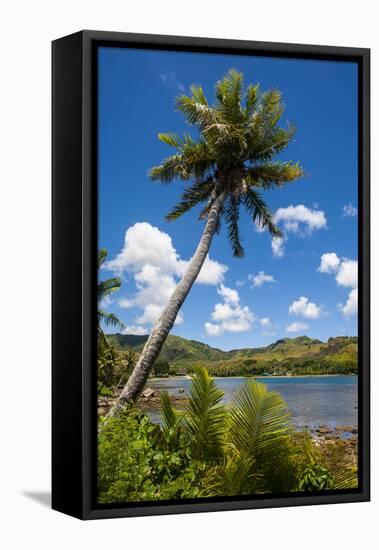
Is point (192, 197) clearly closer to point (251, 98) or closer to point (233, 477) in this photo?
point (251, 98)

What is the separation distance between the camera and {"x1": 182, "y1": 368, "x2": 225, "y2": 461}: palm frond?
497 inches

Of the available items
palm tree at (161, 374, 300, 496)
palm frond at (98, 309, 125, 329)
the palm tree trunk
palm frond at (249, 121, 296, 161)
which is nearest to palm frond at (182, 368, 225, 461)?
palm tree at (161, 374, 300, 496)

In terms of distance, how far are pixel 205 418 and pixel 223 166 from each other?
2.51 metres

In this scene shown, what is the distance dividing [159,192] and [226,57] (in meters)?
1.49

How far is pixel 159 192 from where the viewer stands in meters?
12.5

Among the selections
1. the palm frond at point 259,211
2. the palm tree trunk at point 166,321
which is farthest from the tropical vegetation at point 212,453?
the palm frond at point 259,211

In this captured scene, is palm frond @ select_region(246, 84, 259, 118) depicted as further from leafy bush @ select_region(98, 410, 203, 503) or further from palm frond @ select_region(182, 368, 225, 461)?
leafy bush @ select_region(98, 410, 203, 503)

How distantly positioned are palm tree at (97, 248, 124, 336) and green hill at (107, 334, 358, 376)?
0.54ft

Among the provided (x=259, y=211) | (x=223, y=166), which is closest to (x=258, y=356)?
(x=259, y=211)

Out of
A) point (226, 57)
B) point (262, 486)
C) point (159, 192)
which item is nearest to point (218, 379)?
point (262, 486)

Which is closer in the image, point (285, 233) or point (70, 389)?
point (70, 389)

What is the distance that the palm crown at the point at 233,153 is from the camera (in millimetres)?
12664

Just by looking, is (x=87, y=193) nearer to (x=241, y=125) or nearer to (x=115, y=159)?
(x=115, y=159)

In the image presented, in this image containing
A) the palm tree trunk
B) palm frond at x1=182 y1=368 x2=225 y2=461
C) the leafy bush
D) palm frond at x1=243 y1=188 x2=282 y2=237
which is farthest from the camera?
palm frond at x1=243 y1=188 x2=282 y2=237
